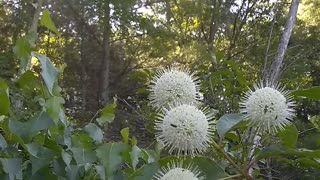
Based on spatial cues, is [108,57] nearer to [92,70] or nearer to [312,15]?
[92,70]

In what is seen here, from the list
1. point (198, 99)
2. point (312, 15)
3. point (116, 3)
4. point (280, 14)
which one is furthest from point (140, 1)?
point (198, 99)

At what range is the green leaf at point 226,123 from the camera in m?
1.17

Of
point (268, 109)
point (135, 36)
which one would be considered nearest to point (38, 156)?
point (268, 109)

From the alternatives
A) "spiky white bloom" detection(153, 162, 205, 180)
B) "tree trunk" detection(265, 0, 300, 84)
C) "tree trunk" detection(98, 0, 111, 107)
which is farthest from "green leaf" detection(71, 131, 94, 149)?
"tree trunk" detection(98, 0, 111, 107)

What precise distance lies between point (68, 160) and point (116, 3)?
671cm

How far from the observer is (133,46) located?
878 cm

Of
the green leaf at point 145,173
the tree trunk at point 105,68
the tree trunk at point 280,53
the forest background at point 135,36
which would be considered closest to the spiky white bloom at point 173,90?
the green leaf at point 145,173

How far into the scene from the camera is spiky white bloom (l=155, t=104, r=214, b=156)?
3.46 feet

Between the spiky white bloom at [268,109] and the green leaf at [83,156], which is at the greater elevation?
the spiky white bloom at [268,109]

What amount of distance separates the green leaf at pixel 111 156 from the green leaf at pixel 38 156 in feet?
0.34

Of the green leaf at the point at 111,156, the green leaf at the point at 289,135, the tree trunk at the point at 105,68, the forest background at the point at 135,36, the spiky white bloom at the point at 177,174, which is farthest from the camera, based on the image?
the tree trunk at the point at 105,68

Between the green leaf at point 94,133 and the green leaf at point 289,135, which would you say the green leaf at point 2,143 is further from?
the green leaf at point 289,135

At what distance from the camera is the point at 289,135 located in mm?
1220

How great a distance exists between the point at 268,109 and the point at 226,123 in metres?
0.10
